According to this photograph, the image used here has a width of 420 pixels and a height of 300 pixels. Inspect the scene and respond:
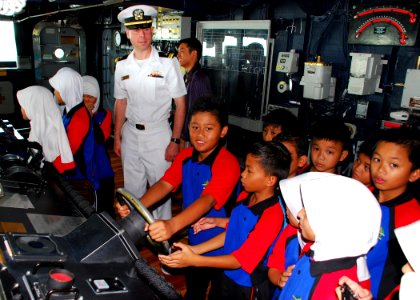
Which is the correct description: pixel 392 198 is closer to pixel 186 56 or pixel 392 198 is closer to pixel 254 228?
pixel 254 228

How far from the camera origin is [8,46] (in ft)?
22.2

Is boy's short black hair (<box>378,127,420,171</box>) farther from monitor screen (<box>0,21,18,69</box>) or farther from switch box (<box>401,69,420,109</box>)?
monitor screen (<box>0,21,18,69</box>)

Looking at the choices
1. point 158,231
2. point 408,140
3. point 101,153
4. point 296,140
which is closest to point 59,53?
point 101,153

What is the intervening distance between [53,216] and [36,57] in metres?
6.07

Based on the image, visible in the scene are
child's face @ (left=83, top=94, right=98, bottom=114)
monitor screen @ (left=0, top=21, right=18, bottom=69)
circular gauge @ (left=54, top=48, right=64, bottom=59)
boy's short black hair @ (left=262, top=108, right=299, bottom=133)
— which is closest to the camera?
boy's short black hair @ (left=262, top=108, right=299, bottom=133)

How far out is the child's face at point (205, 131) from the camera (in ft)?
6.66

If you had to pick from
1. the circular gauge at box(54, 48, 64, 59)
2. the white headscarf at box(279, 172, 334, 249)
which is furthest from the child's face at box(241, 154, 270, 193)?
the circular gauge at box(54, 48, 64, 59)

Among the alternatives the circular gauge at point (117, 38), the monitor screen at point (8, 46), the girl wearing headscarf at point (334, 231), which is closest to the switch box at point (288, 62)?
the girl wearing headscarf at point (334, 231)

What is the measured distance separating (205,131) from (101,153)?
1.41m

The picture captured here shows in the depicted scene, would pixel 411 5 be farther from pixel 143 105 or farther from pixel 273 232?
pixel 273 232

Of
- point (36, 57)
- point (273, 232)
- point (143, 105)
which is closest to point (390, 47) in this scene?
point (143, 105)

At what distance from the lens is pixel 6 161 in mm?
2238

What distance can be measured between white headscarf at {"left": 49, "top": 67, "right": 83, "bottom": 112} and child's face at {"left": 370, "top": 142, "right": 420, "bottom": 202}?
225 cm

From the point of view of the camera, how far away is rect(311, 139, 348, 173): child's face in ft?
7.86
